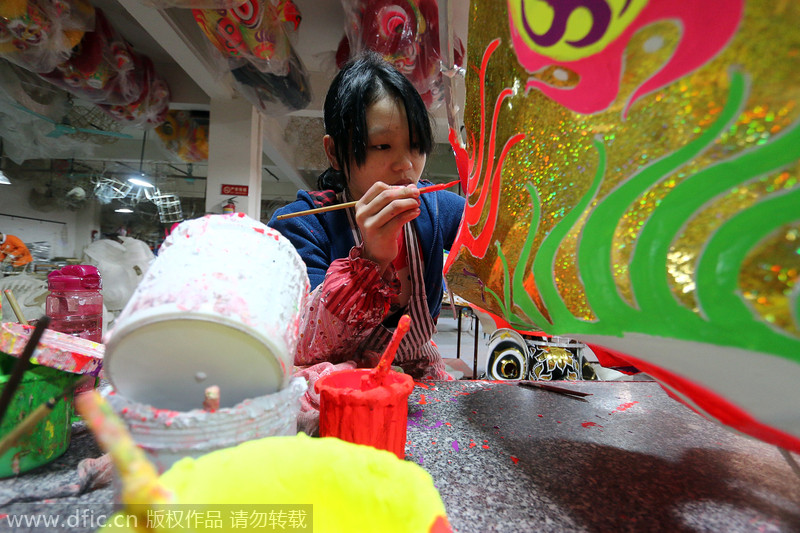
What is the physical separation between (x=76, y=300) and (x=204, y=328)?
0.66 m

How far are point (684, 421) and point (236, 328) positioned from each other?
616 mm

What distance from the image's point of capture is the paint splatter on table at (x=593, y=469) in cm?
30

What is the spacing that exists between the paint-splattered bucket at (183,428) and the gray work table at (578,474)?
116 mm

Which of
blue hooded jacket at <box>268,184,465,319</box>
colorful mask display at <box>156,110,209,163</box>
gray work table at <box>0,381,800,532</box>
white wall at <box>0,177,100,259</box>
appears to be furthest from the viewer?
white wall at <box>0,177,100,259</box>

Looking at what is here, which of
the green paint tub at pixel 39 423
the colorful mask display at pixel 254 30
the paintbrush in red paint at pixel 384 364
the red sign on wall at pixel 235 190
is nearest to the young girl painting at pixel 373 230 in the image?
the paintbrush in red paint at pixel 384 364

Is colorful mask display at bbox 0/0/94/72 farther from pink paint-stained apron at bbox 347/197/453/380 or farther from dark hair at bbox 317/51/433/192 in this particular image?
pink paint-stained apron at bbox 347/197/453/380

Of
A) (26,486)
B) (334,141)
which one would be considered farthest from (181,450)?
(334,141)

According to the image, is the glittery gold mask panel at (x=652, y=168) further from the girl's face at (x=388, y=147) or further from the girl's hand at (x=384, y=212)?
the girl's face at (x=388, y=147)

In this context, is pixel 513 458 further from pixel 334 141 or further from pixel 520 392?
pixel 334 141

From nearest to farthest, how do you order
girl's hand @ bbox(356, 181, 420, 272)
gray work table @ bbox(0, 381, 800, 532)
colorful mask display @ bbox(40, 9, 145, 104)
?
gray work table @ bbox(0, 381, 800, 532) < girl's hand @ bbox(356, 181, 420, 272) < colorful mask display @ bbox(40, 9, 145, 104)

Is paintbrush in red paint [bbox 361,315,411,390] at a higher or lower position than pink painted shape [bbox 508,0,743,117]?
lower

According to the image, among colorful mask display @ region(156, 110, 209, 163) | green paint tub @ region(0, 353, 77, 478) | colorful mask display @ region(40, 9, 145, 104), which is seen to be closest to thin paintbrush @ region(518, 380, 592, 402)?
green paint tub @ region(0, 353, 77, 478)

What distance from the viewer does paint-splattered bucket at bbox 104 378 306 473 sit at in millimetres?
226

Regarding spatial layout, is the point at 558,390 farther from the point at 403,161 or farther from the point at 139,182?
the point at 139,182
